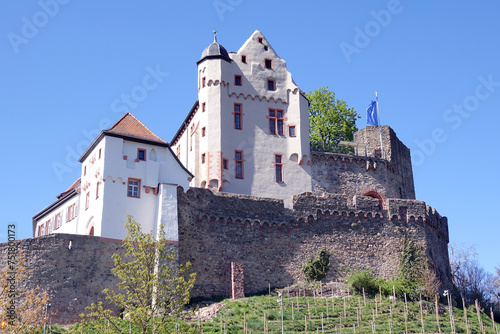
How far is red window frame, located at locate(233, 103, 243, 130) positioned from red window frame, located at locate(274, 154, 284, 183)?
3.73 meters

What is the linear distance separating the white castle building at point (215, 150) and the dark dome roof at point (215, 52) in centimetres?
8

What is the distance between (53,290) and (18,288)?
203 centimetres

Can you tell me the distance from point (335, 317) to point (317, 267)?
21.0 ft

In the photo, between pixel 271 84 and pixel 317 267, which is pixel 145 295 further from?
pixel 271 84

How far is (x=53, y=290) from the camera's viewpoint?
1825 inches

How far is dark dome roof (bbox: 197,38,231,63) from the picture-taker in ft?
205

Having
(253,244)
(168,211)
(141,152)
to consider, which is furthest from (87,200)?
(253,244)

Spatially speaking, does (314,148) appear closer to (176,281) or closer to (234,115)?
(234,115)

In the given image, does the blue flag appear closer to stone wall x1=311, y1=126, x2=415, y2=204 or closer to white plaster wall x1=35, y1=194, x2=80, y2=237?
stone wall x1=311, y1=126, x2=415, y2=204

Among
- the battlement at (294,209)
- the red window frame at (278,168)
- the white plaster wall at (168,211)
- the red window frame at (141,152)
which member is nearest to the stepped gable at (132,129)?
the red window frame at (141,152)

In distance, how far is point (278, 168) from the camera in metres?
61.5

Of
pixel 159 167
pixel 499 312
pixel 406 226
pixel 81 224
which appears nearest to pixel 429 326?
pixel 406 226

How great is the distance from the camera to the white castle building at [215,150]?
5156 cm

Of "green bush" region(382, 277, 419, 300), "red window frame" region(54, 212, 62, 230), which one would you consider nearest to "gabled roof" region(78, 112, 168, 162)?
"red window frame" region(54, 212, 62, 230)
